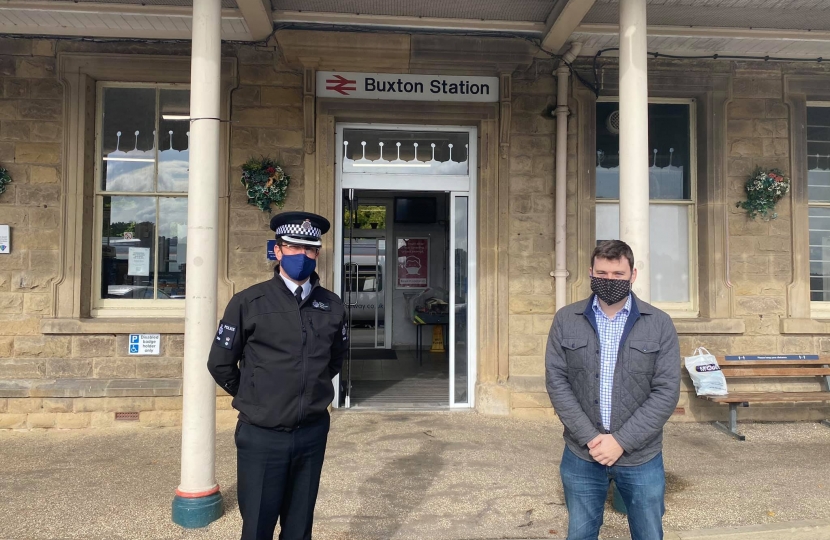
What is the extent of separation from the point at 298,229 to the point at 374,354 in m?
8.18

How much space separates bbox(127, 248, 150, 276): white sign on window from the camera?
6.74 meters

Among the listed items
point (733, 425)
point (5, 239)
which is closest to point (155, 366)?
point (5, 239)

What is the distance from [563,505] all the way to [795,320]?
13.8ft

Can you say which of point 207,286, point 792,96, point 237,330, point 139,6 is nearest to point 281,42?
point 139,6

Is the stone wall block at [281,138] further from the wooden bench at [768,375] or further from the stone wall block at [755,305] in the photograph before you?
the stone wall block at [755,305]

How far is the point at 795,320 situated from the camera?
22.6 ft

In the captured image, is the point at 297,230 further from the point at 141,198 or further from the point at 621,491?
the point at 141,198

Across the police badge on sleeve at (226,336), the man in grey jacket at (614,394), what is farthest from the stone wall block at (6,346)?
the man in grey jacket at (614,394)

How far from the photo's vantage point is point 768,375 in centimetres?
652

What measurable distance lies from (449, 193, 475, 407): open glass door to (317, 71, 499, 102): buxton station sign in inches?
43.0

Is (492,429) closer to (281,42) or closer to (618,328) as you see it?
(618,328)

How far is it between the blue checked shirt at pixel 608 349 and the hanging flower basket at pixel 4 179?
241 inches

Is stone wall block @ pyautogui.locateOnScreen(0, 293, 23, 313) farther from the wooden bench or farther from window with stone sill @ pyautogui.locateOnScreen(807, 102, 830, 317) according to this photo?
window with stone sill @ pyautogui.locateOnScreen(807, 102, 830, 317)

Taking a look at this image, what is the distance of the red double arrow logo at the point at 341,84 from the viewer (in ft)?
21.8
